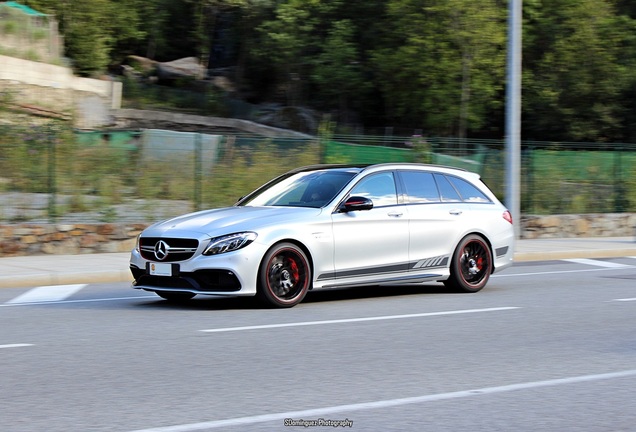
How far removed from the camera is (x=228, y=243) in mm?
10016

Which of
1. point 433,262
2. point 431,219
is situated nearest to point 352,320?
point 433,262

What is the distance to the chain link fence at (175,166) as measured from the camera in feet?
57.4

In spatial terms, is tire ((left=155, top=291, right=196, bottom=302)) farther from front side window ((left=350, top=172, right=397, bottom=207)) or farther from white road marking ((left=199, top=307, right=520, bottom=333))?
front side window ((left=350, top=172, right=397, bottom=207))

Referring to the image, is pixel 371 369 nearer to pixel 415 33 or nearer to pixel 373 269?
pixel 373 269

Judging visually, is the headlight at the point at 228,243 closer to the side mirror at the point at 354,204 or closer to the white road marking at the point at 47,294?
the side mirror at the point at 354,204

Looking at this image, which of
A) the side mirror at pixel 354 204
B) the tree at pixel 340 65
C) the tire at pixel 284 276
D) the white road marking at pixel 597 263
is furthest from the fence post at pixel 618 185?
the tree at pixel 340 65

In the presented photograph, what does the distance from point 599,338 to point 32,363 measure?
197 inches

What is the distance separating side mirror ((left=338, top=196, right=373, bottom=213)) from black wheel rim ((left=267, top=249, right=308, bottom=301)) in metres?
0.89

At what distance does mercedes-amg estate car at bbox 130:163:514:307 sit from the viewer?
33.1ft

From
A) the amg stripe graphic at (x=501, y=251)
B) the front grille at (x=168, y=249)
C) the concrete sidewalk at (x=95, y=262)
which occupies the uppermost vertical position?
the front grille at (x=168, y=249)

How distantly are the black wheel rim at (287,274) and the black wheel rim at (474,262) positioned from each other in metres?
2.61

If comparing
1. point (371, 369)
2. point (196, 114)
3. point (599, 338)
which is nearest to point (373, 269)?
point (599, 338)

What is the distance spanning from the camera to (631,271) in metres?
16.6

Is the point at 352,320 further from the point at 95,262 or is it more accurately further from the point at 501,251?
the point at 95,262
